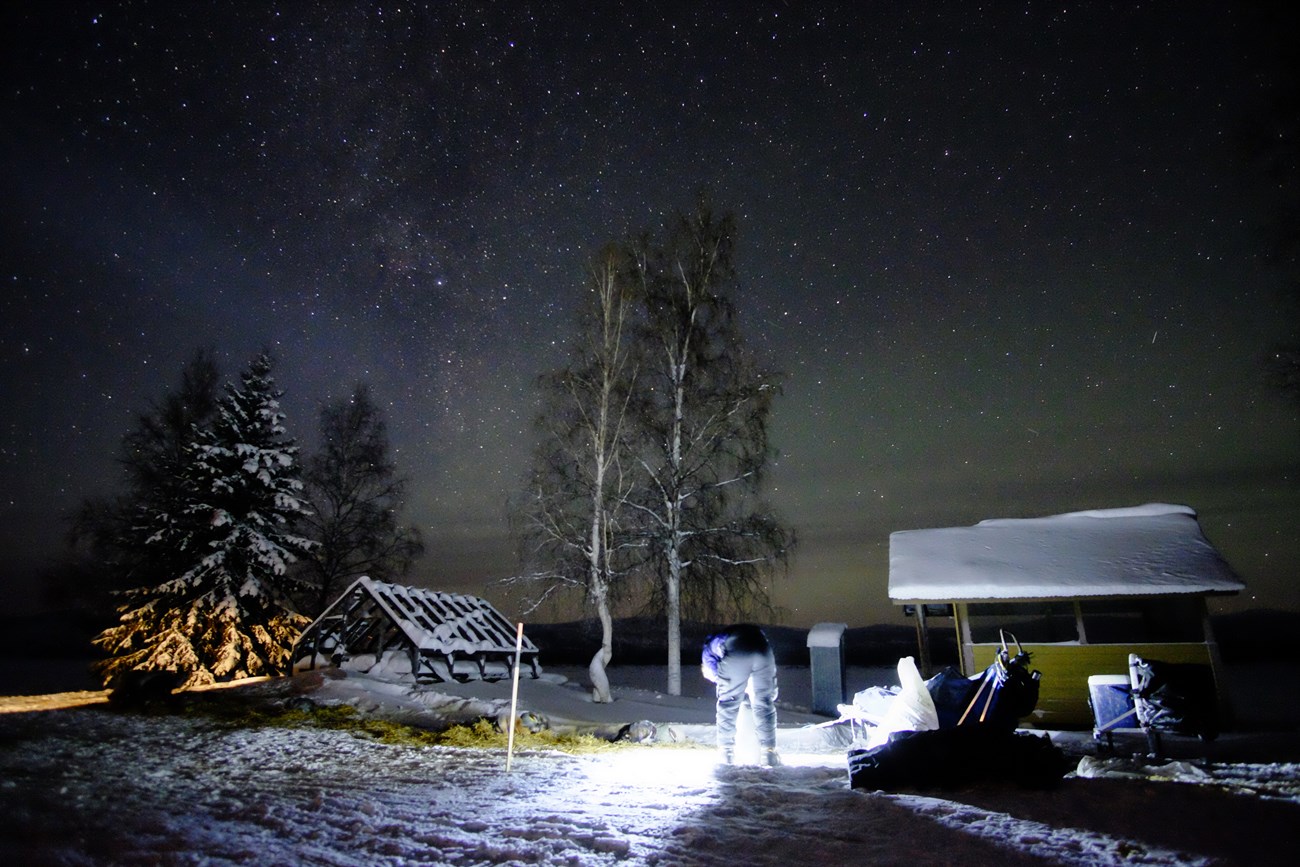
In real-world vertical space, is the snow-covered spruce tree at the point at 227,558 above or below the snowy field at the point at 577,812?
above

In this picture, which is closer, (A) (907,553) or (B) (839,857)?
(B) (839,857)

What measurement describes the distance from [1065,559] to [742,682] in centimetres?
806

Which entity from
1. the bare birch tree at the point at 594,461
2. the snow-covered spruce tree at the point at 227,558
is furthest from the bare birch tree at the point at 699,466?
the snow-covered spruce tree at the point at 227,558

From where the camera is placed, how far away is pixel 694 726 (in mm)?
10703

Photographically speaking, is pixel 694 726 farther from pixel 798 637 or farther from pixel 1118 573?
pixel 798 637

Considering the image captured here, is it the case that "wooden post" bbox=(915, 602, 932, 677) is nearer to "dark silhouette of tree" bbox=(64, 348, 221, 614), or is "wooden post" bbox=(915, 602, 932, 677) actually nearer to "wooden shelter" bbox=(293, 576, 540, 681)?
"wooden shelter" bbox=(293, 576, 540, 681)

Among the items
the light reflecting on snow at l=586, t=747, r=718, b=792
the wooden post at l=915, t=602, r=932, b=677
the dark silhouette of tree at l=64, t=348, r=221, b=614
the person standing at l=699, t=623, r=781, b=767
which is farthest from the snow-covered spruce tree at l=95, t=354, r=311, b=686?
the wooden post at l=915, t=602, r=932, b=677

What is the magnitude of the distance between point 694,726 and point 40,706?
11737mm

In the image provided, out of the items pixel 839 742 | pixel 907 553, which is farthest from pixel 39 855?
pixel 907 553

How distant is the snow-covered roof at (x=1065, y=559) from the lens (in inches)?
439

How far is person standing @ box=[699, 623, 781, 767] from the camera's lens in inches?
294

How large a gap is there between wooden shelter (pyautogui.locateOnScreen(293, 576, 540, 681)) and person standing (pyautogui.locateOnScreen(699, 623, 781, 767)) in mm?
10165

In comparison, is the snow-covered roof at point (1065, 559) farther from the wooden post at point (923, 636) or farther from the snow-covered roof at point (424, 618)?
the snow-covered roof at point (424, 618)

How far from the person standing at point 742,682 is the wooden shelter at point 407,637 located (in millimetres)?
10165
